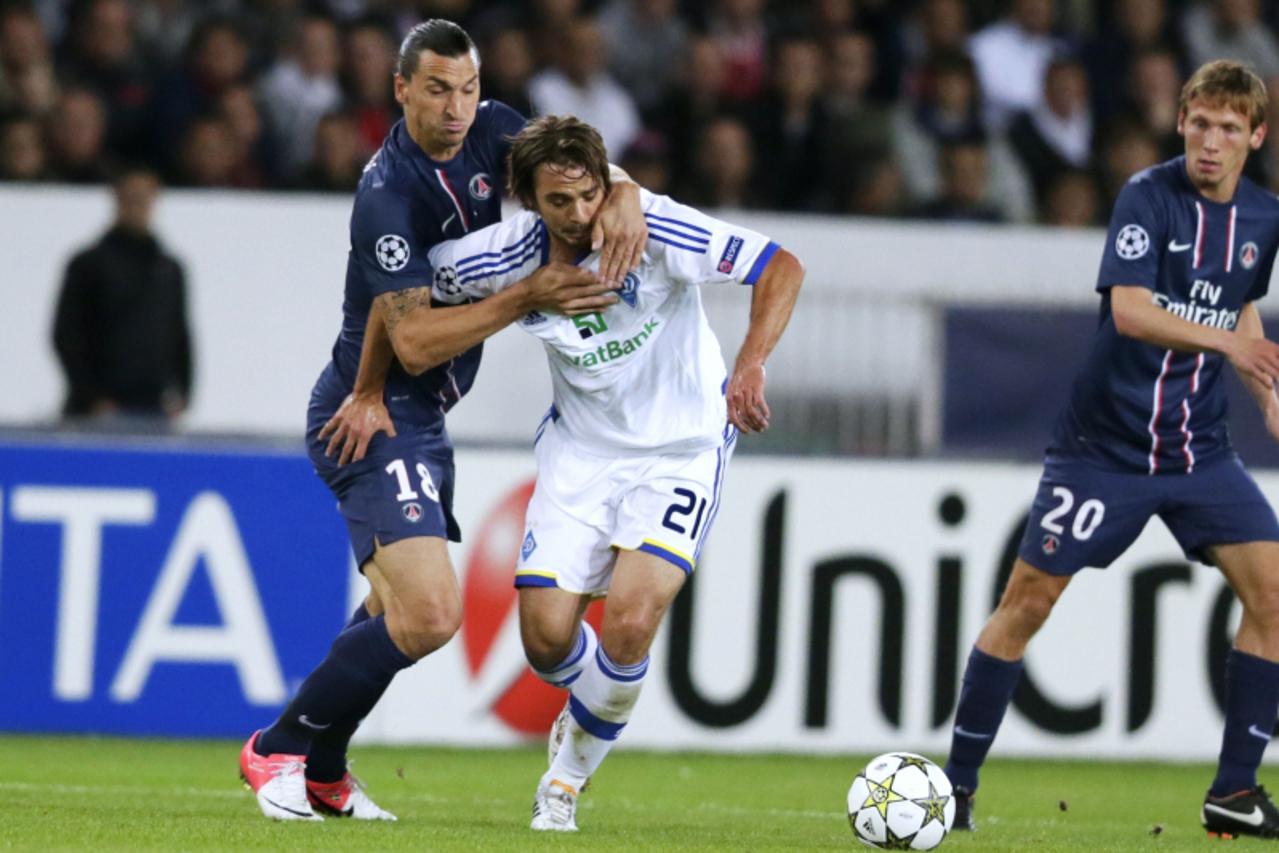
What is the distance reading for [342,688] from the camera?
269 inches

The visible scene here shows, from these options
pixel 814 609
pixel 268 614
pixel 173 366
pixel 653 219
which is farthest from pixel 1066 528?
pixel 173 366

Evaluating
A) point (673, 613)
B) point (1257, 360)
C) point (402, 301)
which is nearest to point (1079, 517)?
point (1257, 360)

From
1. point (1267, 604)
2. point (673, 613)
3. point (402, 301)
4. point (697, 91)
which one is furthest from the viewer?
point (697, 91)

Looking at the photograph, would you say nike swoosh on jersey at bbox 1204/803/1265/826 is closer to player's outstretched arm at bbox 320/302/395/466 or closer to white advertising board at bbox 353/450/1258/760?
player's outstretched arm at bbox 320/302/395/466

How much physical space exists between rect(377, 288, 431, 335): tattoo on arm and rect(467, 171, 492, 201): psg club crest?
1.32ft

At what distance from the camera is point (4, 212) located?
12.0 metres

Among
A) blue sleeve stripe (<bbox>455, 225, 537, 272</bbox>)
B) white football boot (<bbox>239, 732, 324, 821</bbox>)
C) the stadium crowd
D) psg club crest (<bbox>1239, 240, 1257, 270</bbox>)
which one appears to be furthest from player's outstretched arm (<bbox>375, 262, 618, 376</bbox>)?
the stadium crowd

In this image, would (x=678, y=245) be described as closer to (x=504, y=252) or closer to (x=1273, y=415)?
(x=504, y=252)

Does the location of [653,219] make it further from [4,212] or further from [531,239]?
[4,212]

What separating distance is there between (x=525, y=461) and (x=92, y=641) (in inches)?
84.3

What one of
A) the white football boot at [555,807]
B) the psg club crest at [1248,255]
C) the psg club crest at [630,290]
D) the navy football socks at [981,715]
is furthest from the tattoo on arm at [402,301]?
the psg club crest at [1248,255]

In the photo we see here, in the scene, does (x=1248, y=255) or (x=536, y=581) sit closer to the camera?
(x=536, y=581)

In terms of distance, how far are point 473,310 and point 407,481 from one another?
650mm

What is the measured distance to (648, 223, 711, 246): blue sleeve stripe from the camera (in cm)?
677
